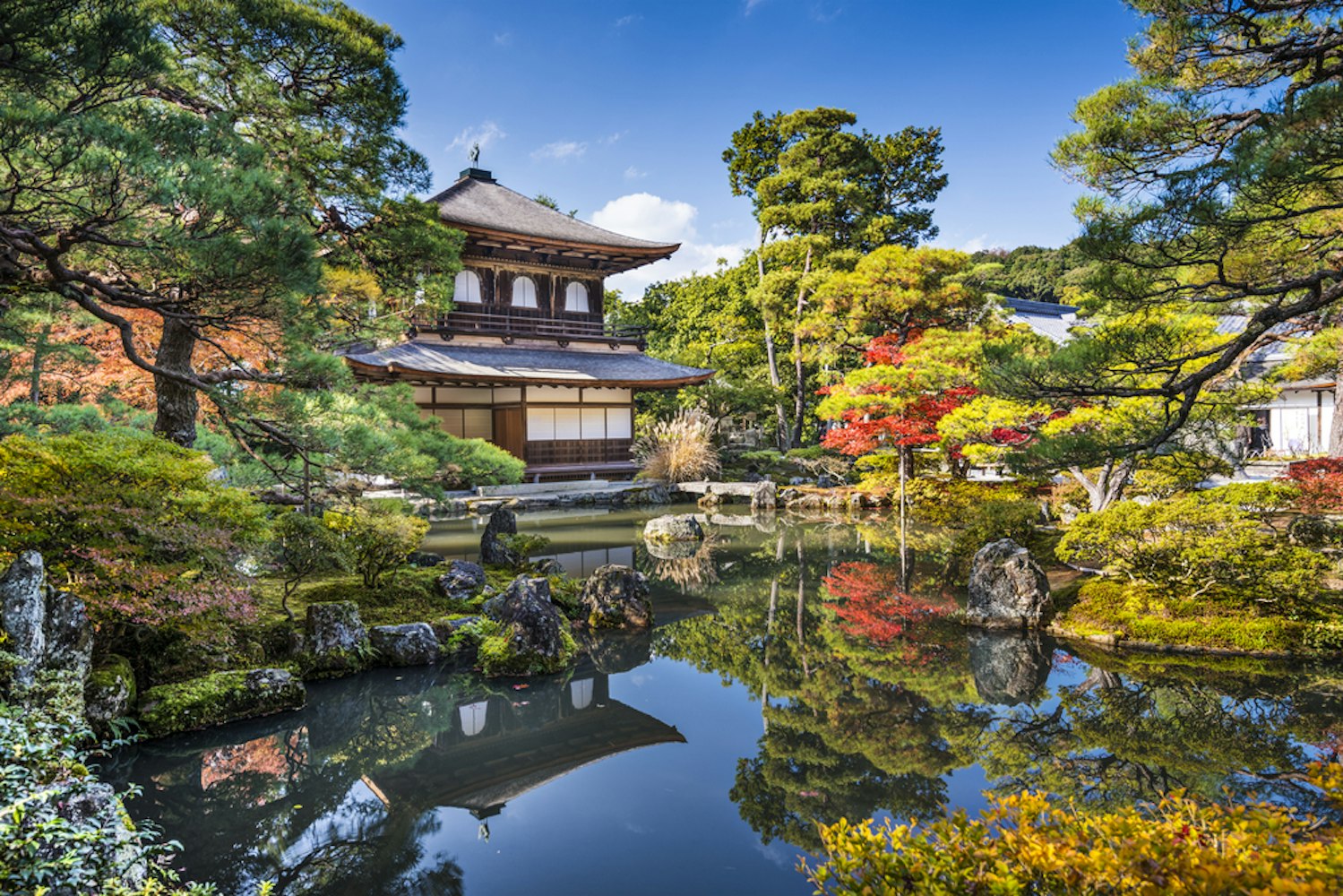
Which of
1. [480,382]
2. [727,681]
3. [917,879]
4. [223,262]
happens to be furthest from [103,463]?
[480,382]

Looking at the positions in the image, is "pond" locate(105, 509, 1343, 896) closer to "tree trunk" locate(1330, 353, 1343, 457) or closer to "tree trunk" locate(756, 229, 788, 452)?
"tree trunk" locate(1330, 353, 1343, 457)

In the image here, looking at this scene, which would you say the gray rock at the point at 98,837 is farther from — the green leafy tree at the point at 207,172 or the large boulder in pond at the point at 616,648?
the large boulder in pond at the point at 616,648

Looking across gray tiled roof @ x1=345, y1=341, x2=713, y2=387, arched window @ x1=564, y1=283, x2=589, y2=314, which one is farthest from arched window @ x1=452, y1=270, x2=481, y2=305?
arched window @ x1=564, y1=283, x2=589, y2=314

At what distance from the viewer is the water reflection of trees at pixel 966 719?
3506 mm

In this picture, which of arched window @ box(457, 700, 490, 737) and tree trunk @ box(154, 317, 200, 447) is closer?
arched window @ box(457, 700, 490, 737)

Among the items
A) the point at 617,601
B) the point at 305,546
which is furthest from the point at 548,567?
the point at 305,546

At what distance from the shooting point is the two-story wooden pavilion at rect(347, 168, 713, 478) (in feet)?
50.1

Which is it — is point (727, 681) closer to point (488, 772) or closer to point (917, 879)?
point (488, 772)

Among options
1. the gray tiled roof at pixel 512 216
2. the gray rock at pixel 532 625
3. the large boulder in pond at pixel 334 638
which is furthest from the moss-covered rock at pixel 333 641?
the gray tiled roof at pixel 512 216

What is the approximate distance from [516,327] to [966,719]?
549 inches

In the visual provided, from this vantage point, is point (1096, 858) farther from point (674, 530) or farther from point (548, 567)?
point (674, 530)

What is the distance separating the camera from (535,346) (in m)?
16.7

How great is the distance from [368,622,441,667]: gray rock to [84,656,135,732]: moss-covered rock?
166 centimetres

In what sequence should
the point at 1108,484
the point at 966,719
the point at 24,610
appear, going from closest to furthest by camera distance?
the point at 24,610 → the point at 966,719 → the point at 1108,484
